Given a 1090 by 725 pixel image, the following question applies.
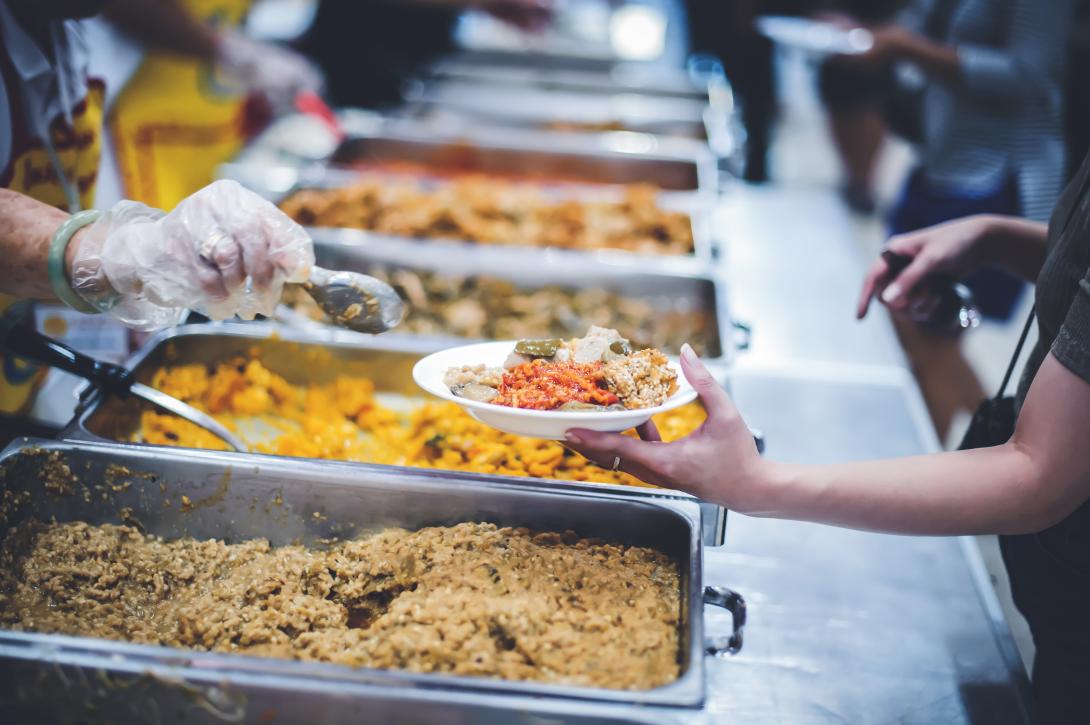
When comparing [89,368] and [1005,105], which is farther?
[1005,105]

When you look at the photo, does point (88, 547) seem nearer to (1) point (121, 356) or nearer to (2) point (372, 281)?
(2) point (372, 281)

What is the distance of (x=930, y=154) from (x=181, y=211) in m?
3.41

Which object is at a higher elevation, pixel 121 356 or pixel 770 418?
pixel 121 356

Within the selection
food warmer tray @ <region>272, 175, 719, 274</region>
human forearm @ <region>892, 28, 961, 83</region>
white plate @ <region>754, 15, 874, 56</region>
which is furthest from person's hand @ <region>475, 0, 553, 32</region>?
food warmer tray @ <region>272, 175, 719, 274</region>

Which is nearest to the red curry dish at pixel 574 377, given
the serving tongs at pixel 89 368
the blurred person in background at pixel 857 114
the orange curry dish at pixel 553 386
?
the orange curry dish at pixel 553 386

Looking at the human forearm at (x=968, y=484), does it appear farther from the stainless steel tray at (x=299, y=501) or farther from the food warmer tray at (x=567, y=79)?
the food warmer tray at (x=567, y=79)

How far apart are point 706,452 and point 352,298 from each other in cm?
82

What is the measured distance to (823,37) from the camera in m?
3.88

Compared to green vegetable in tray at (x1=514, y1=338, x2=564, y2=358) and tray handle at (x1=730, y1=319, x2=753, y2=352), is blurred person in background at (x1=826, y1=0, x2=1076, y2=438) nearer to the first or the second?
tray handle at (x1=730, y1=319, x2=753, y2=352)

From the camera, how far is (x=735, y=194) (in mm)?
4098

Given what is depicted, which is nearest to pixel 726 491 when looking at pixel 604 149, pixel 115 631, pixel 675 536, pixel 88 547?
pixel 675 536

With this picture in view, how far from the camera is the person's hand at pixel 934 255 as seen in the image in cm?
185

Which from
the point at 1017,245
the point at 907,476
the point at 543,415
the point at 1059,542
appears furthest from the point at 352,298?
the point at 1017,245

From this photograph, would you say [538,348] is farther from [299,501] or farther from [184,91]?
[184,91]
